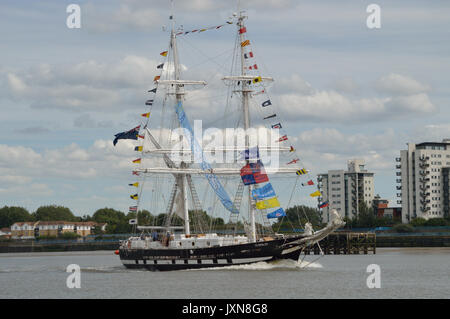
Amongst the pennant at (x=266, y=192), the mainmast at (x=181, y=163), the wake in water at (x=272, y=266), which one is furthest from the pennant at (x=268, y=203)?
the mainmast at (x=181, y=163)

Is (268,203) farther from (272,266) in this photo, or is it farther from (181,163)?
(181,163)

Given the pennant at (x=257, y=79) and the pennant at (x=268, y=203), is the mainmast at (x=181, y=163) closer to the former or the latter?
the pennant at (x=268, y=203)

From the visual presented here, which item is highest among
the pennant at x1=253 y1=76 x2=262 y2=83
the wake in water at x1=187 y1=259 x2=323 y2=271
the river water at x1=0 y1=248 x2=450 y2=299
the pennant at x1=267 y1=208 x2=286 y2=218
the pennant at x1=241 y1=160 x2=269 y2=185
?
the pennant at x1=253 y1=76 x2=262 y2=83

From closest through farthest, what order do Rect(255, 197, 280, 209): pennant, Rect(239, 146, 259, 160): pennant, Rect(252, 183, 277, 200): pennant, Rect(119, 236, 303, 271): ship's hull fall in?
Rect(119, 236, 303, 271): ship's hull → Rect(255, 197, 280, 209): pennant → Rect(252, 183, 277, 200): pennant → Rect(239, 146, 259, 160): pennant

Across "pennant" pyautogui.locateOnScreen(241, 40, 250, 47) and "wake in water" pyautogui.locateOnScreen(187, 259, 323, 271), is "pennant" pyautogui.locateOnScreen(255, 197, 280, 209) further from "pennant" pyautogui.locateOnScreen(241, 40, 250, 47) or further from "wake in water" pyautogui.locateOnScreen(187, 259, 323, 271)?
"pennant" pyautogui.locateOnScreen(241, 40, 250, 47)

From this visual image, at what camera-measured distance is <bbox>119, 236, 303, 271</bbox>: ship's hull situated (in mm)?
79562

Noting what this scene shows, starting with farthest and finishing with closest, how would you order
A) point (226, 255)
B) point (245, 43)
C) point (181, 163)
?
point (181, 163) → point (245, 43) → point (226, 255)

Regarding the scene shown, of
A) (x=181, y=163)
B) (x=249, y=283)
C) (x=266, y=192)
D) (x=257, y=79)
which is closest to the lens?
(x=249, y=283)

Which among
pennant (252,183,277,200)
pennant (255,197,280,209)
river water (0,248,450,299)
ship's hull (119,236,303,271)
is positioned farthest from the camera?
pennant (252,183,277,200)

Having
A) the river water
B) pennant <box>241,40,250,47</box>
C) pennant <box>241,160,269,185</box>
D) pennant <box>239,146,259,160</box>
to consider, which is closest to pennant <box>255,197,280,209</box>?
pennant <box>241,160,269,185</box>

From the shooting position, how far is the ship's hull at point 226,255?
79.6 meters

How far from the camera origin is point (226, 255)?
8019cm

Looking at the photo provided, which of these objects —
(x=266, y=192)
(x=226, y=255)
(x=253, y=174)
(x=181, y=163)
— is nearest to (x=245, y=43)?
(x=253, y=174)

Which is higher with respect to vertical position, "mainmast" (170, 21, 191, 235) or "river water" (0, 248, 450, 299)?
"mainmast" (170, 21, 191, 235)
